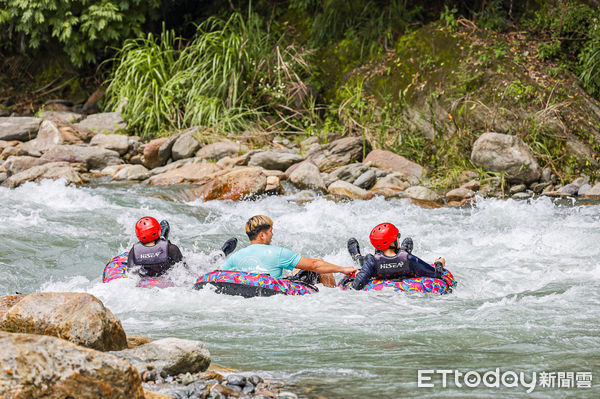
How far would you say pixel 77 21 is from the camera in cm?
1309

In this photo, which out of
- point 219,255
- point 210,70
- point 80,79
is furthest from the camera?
point 80,79

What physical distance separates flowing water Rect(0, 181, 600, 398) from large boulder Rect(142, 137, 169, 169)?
4.36 feet

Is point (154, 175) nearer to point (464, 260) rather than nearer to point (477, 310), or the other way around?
point (464, 260)

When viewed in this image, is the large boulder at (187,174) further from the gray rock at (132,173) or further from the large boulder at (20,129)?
the large boulder at (20,129)

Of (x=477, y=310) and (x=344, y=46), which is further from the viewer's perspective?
(x=344, y=46)

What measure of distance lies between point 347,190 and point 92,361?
→ 6.94 metres

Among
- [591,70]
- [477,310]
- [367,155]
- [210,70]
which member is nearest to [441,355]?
[477,310]

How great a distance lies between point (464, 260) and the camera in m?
6.51

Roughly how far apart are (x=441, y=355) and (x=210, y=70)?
1001 centimetres

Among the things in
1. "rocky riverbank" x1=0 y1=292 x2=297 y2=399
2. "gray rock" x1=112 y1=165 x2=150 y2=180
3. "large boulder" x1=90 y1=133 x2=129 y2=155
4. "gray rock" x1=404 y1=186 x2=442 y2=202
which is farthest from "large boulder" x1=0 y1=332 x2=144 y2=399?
"large boulder" x1=90 y1=133 x2=129 y2=155

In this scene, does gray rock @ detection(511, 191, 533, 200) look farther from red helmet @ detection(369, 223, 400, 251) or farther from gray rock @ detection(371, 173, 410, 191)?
red helmet @ detection(369, 223, 400, 251)

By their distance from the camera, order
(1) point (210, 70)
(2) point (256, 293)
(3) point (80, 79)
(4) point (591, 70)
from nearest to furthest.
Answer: (2) point (256, 293), (4) point (591, 70), (1) point (210, 70), (3) point (80, 79)

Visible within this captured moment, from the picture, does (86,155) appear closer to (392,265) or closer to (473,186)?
(473,186)

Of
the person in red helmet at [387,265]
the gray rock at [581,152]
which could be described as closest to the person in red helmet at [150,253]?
the person in red helmet at [387,265]
